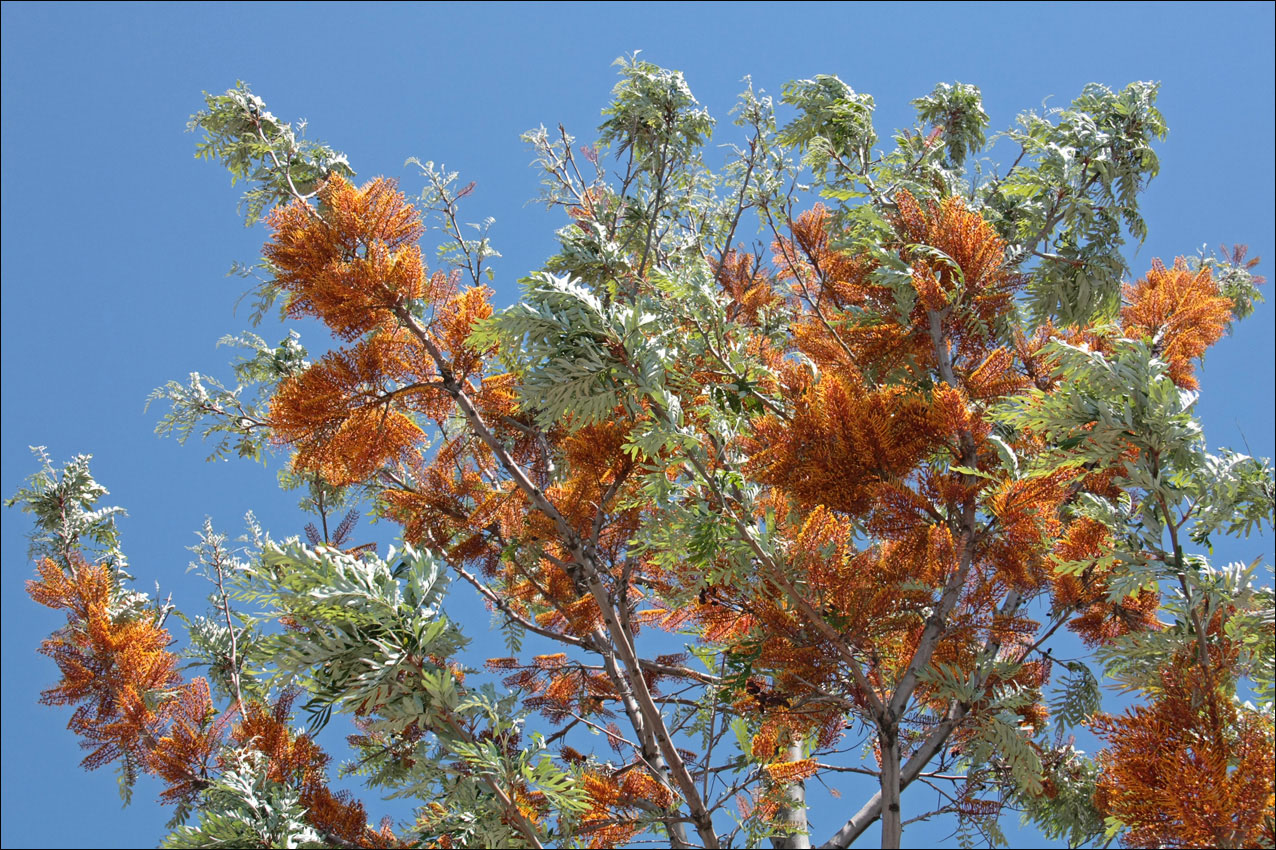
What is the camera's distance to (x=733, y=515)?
3.41m

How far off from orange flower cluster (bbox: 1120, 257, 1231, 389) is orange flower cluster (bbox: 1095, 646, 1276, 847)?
3.29 metres

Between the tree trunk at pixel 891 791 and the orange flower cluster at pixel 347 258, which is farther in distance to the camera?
the orange flower cluster at pixel 347 258

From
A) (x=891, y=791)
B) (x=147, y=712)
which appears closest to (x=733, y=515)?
(x=891, y=791)

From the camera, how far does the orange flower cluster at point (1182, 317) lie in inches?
238

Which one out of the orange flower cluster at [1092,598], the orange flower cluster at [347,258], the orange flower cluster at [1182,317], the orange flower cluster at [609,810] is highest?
the orange flower cluster at [1182,317]

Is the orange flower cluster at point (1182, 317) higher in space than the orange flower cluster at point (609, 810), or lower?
higher

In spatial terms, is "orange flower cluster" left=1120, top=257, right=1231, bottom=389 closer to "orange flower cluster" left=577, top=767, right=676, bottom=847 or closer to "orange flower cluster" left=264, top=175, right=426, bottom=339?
"orange flower cluster" left=577, top=767, right=676, bottom=847

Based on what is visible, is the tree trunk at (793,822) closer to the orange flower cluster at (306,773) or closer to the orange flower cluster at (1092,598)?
the orange flower cluster at (1092,598)

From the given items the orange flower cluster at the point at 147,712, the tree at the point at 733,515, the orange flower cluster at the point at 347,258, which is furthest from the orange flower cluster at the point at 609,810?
the orange flower cluster at the point at 347,258

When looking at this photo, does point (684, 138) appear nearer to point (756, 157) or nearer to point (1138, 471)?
point (756, 157)

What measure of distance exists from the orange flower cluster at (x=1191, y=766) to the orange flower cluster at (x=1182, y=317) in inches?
130

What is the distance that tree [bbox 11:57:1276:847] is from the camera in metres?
3.07

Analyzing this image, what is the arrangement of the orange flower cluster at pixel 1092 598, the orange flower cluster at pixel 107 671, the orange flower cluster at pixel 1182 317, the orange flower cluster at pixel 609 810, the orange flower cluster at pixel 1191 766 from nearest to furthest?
the orange flower cluster at pixel 1191 766
the orange flower cluster at pixel 1092 598
the orange flower cluster at pixel 609 810
the orange flower cluster at pixel 107 671
the orange flower cluster at pixel 1182 317

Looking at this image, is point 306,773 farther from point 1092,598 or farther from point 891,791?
point 1092,598
